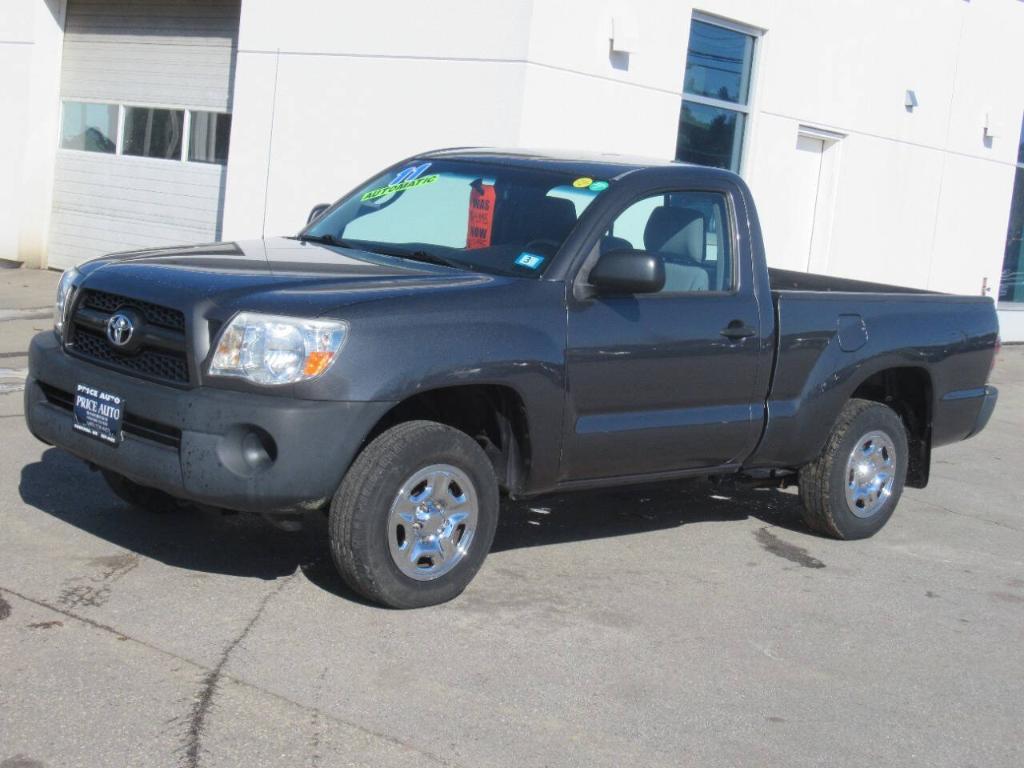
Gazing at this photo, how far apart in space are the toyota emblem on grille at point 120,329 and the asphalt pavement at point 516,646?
944mm

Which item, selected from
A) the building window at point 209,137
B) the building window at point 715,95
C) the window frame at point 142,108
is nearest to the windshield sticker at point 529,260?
the building window at point 715,95

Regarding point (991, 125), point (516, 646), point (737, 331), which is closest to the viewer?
point (516, 646)

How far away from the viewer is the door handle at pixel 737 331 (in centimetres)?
631

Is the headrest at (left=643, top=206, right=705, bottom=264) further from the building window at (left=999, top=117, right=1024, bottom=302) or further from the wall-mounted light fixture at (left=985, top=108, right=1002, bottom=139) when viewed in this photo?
the building window at (left=999, top=117, right=1024, bottom=302)

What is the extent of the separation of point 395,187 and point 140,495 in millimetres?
1854

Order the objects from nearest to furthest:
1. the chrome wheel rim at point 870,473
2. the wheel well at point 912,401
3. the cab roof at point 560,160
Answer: the cab roof at point 560,160
the chrome wheel rim at point 870,473
the wheel well at point 912,401

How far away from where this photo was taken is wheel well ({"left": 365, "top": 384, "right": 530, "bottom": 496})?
555cm

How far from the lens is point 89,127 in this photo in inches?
646

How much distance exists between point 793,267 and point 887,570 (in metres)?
9.14

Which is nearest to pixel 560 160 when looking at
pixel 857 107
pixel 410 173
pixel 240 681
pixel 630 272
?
pixel 410 173

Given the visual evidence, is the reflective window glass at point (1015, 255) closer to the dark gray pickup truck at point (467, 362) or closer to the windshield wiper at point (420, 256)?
the dark gray pickup truck at point (467, 362)

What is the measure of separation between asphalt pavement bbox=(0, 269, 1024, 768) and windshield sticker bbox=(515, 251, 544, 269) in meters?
1.34

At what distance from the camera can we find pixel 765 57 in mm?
14539

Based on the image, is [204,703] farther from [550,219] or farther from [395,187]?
[395,187]
